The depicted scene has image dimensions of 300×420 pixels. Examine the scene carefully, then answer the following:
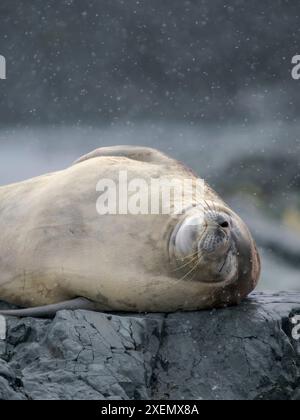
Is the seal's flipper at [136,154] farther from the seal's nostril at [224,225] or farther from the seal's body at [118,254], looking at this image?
the seal's nostril at [224,225]

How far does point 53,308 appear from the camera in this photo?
18.9 feet

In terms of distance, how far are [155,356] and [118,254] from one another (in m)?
0.72

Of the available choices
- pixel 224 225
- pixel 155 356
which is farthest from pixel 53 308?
pixel 224 225

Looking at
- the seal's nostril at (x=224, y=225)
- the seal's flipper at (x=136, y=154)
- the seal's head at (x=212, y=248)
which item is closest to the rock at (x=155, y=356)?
the seal's head at (x=212, y=248)

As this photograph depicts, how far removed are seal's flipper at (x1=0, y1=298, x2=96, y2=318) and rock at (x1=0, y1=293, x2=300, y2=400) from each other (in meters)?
0.09

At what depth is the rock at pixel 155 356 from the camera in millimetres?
4879

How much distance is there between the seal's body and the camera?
564 cm

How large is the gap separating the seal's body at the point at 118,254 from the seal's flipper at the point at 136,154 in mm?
352

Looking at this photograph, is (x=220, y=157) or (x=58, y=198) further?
(x=220, y=157)

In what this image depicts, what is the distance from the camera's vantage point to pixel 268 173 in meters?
10.9
